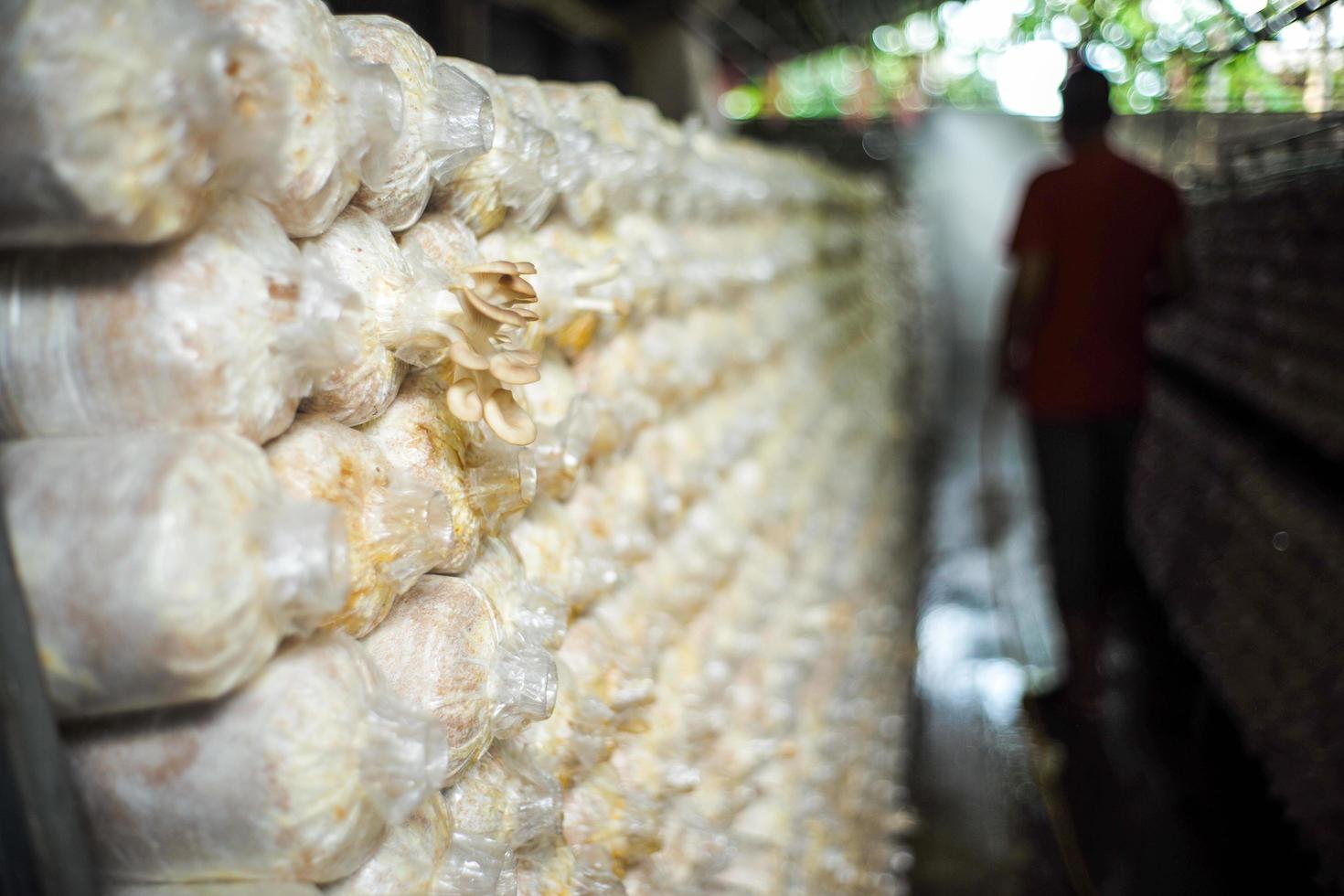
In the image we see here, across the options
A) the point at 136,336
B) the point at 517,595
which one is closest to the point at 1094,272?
the point at 517,595

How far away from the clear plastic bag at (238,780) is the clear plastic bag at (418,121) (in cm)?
44

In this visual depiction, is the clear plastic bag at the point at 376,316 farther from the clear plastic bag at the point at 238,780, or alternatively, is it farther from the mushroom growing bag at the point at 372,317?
the clear plastic bag at the point at 238,780

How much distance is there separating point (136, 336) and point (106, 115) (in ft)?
0.50

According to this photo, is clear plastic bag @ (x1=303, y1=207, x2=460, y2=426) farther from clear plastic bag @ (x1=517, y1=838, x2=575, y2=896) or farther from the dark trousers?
the dark trousers

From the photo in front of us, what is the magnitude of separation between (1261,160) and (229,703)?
12.6 feet

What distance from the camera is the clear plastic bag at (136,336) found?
0.71m

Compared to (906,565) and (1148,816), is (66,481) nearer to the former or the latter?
(1148,816)

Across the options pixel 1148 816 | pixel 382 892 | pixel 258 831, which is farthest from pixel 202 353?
pixel 1148 816

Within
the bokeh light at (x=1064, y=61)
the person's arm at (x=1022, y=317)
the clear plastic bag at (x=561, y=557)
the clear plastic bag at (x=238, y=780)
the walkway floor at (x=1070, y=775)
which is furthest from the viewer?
the person's arm at (x=1022, y=317)

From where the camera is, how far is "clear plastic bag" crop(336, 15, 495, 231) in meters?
0.97

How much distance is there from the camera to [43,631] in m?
0.67

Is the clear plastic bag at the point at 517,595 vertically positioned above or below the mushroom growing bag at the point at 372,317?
below

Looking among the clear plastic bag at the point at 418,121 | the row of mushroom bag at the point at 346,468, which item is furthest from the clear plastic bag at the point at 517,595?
the clear plastic bag at the point at 418,121

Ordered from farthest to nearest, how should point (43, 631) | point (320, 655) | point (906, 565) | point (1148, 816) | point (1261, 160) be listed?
point (906, 565)
point (1261, 160)
point (1148, 816)
point (320, 655)
point (43, 631)
